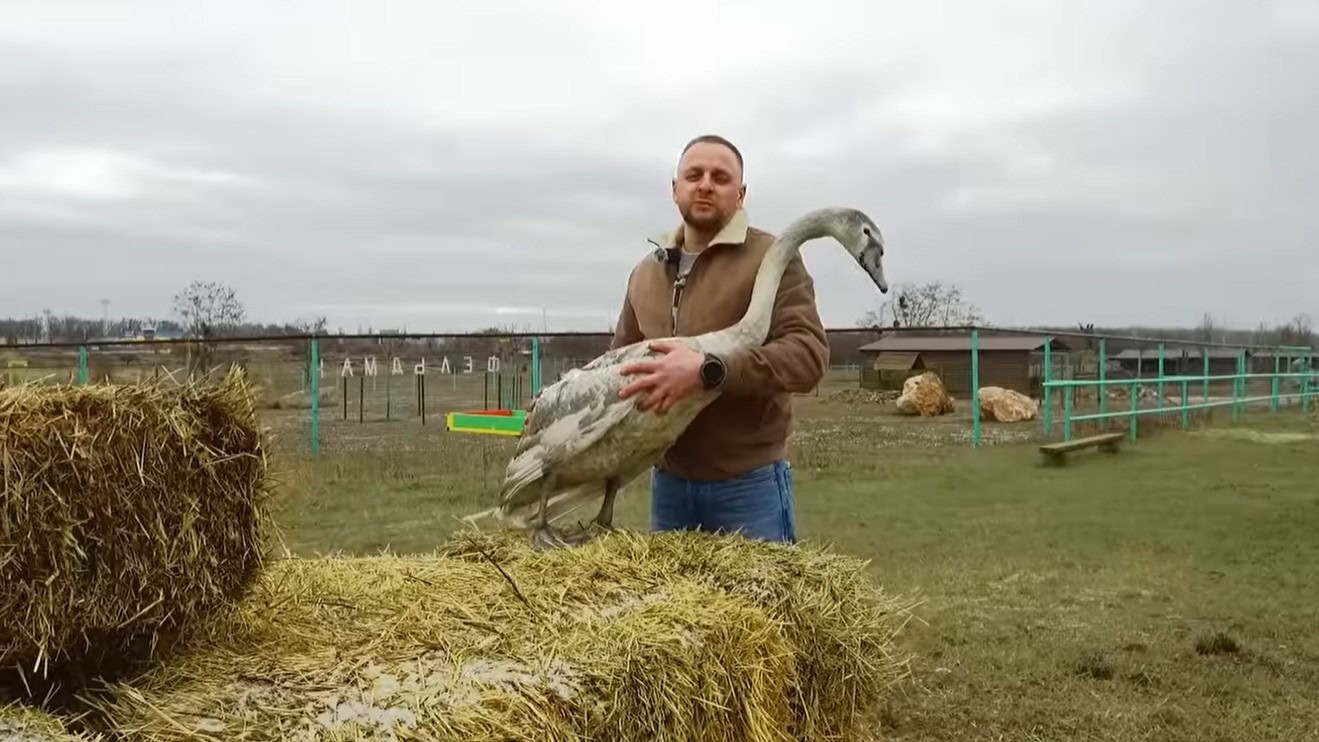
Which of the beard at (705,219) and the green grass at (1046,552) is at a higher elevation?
the beard at (705,219)

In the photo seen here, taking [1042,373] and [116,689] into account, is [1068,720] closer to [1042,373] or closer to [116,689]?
[116,689]

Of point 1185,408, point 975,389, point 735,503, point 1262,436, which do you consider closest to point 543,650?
point 735,503

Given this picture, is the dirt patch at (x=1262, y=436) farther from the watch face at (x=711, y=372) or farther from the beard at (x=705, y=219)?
the watch face at (x=711, y=372)

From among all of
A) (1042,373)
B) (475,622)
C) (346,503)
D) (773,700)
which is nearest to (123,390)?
(475,622)

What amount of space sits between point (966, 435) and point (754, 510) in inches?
183

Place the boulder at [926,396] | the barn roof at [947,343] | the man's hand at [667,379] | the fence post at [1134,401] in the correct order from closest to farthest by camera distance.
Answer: the man's hand at [667,379] → the barn roof at [947,343] → the boulder at [926,396] → the fence post at [1134,401]

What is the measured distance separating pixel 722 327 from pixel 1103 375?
23.6ft

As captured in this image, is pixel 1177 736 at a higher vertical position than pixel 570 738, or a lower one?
lower

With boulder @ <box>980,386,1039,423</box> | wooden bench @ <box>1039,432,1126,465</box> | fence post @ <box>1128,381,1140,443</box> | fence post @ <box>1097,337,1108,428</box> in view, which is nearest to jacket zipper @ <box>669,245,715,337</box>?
boulder @ <box>980,386,1039,423</box>

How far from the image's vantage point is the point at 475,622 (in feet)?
6.11

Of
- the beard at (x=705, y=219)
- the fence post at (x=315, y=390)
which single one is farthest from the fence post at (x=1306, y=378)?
the beard at (x=705, y=219)

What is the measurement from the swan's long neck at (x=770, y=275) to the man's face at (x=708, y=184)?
0.17 meters

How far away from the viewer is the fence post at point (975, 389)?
22.5 ft

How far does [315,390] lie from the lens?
184 inches
